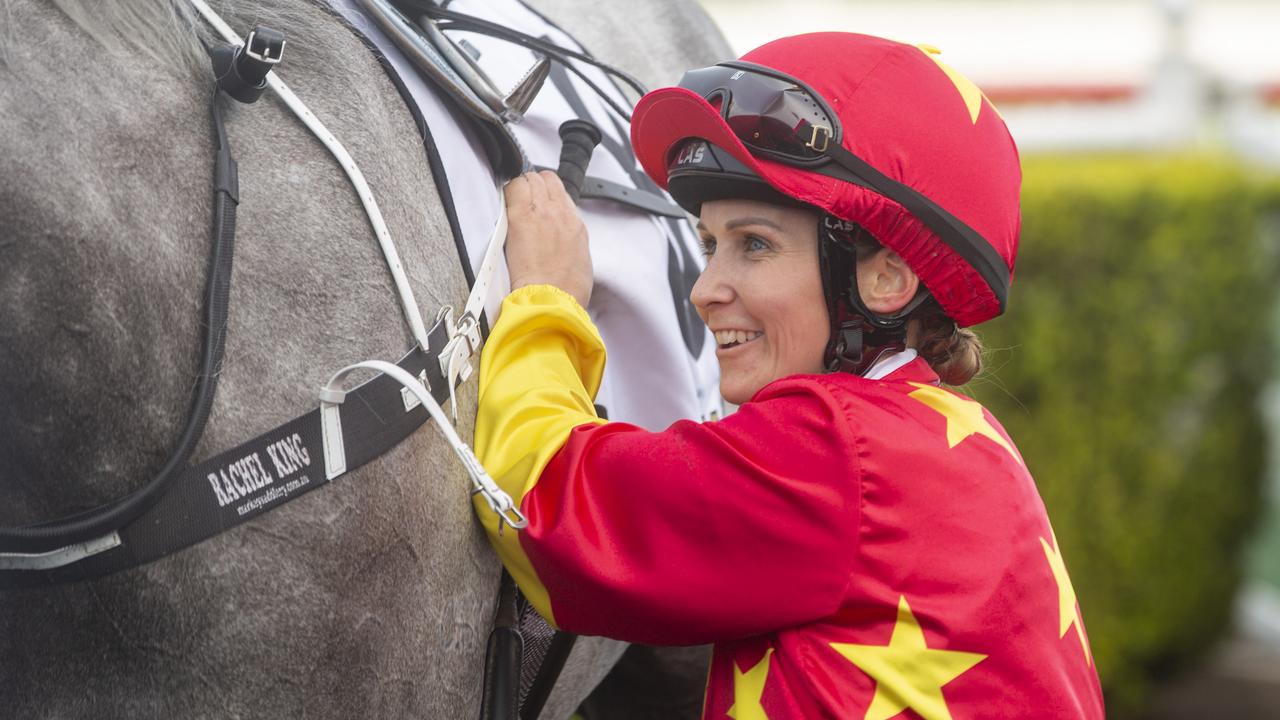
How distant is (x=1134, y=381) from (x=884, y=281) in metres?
4.48

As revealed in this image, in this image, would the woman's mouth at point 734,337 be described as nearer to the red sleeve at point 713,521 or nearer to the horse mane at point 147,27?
the red sleeve at point 713,521

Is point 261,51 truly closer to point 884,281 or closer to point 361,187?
point 361,187

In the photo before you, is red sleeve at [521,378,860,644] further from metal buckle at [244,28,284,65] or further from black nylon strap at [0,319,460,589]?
metal buckle at [244,28,284,65]

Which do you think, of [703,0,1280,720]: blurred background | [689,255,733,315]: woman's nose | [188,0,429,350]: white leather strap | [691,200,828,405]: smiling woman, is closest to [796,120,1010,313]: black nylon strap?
[691,200,828,405]: smiling woman

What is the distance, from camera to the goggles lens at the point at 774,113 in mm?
1627

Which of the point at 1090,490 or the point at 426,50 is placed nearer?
the point at 426,50

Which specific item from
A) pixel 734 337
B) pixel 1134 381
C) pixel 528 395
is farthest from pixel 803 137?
pixel 1134 381

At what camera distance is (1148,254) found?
5.84 m

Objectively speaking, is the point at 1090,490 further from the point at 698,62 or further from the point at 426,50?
the point at 426,50

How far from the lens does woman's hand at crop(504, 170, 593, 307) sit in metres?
1.76

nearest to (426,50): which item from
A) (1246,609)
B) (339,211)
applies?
(339,211)

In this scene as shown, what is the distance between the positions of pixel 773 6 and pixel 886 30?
114 centimetres

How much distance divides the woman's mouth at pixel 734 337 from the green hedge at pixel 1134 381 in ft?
13.3

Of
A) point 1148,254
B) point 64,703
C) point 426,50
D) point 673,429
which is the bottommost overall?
point 1148,254
